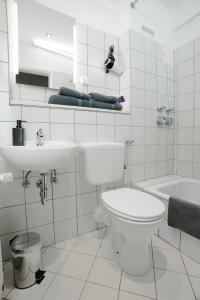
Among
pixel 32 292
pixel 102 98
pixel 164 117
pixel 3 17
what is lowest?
pixel 32 292

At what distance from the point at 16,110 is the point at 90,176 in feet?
2.30

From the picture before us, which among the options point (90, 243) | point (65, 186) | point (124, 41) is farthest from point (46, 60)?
point (90, 243)

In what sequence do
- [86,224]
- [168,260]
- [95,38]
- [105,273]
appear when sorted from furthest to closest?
1. [95,38]
2. [86,224]
3. [168,260]
4. [105,273]

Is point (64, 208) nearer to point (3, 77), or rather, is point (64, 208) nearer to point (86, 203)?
point (86, 203)

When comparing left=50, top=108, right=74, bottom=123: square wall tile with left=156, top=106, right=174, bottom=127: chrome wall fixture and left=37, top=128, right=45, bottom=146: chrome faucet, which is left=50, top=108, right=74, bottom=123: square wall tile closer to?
left=37, top=128, right=45, bottom=146: chrome faucet

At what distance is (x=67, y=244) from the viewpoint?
1330mm

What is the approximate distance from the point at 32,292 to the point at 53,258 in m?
0.26

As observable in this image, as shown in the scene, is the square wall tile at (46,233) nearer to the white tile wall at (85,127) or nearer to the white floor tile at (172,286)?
the white tile wall at (85,127)

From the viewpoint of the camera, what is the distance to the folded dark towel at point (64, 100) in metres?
1.29

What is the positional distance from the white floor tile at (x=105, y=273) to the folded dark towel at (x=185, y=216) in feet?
1.66

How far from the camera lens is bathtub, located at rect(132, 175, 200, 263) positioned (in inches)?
45.8

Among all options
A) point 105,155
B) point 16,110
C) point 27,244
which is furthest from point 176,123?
point 27,244

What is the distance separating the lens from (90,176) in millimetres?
1250

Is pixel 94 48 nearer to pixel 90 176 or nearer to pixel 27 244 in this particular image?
pixel 90 176
